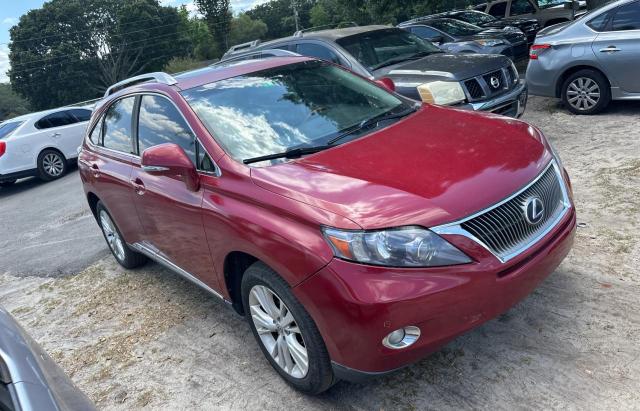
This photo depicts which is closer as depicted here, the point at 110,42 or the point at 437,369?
the point at 437,369

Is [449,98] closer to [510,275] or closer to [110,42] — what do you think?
[510,275]

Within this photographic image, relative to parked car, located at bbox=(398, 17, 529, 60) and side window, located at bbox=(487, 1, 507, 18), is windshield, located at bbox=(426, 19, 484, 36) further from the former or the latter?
side window, located at bbox=(487, 1, 507, 18)

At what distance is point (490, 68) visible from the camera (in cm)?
659

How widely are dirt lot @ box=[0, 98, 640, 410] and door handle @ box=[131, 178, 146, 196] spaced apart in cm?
102

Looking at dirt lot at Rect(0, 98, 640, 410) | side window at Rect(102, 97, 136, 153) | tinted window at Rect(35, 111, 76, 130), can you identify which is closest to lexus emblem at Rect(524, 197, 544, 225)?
dirt lot at Rect(0, 98, 640, 410)

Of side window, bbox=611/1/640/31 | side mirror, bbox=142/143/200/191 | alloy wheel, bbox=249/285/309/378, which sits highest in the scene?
side mirror, bbox=142/143/200/191

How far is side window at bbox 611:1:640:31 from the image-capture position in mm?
6938

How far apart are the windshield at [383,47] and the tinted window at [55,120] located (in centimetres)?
829

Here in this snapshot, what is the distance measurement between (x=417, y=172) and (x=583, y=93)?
5.82 meters

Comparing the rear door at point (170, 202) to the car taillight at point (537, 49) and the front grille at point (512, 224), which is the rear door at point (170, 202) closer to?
the front grille at point (512, 224)

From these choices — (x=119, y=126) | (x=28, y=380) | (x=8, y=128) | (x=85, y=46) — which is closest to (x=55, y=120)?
(x=8, y=128)

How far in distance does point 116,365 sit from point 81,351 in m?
0.47

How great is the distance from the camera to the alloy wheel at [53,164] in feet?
41.1

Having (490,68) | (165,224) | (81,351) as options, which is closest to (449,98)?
(490,68)
